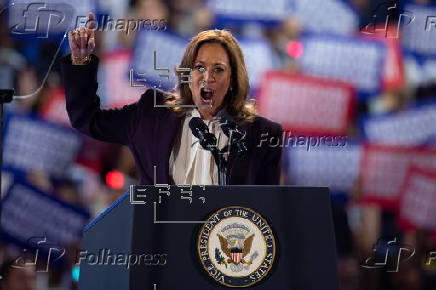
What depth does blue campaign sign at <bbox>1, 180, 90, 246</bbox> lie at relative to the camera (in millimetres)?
4215

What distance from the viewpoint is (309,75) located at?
→ 14.5 feet

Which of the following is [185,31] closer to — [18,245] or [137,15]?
[137,15]

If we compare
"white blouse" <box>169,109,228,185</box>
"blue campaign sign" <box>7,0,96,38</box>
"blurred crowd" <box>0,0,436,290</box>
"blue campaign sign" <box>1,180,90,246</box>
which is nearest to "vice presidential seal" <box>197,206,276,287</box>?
"white blouse" <box>169,109,228,185</box>

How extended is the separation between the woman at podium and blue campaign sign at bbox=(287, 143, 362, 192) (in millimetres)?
2082

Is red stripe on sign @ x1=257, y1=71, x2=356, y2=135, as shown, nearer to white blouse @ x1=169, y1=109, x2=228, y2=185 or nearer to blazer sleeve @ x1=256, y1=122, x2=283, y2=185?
blazer sleeve @ x1=256, y1=122, x2=283, y2=185

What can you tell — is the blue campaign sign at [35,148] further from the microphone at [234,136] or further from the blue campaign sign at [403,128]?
the microphone at [234,136]

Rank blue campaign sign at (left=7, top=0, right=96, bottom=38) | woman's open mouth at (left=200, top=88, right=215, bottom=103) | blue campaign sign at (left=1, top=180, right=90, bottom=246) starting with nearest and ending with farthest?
woman's open mouth at (left=200, top=88, right=215, bottom=103), blue campaign sign at (left=7, top=0, right=96, bottom=38), blue campaign sign at (left=1, top=180, right=90, bottom=246)

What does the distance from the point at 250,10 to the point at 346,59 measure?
58 cm

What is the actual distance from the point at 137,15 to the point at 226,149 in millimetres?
2453

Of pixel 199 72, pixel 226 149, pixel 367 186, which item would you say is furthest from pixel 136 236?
pixel 367 186

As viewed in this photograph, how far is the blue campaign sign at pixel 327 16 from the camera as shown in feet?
14.4

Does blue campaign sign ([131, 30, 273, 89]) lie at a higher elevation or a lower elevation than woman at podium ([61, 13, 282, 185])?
higher

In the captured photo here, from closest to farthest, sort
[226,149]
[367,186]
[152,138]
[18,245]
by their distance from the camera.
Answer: [226,149]
[152,138]
[18,245]
[367,186]

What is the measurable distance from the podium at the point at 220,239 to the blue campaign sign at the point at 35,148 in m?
2.72
